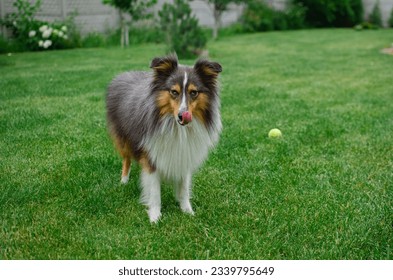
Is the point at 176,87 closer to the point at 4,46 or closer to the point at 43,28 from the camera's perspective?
the point at 4,46

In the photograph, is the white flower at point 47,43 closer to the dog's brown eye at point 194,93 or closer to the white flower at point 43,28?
the white flower at point 43,28

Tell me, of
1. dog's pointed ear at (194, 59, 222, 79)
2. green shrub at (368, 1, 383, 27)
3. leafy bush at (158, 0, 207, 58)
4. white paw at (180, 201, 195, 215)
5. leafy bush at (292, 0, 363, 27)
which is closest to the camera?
dog's pointed ear at (194, 59, 222, 79)

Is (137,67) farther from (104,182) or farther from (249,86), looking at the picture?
(104,182)

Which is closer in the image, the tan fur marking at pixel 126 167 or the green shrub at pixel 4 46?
the tan fur marking at pixel 126 167

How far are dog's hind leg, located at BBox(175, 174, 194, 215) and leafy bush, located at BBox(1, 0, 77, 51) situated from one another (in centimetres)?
1108

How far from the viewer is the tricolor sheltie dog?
303 centimetres

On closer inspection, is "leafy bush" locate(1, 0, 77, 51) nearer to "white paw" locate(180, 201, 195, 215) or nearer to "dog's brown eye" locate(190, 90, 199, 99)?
"white paw" locate(180, 201, 195, 215)

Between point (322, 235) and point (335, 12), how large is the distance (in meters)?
24.0

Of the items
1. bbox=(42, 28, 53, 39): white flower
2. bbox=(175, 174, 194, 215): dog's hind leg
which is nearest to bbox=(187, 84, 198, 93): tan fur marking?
bbox=(175, 174, 194, 215): dog's hind leg

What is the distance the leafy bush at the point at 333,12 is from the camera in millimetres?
24031

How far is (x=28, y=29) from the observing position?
1342 centimetres

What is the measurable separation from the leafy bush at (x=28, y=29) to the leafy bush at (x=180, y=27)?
367 centimetres

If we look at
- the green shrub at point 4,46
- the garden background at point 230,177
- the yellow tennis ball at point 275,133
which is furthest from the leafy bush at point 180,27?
the yellow tennis ball at point 275,133

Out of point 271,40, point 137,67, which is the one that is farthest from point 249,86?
point 271,40
